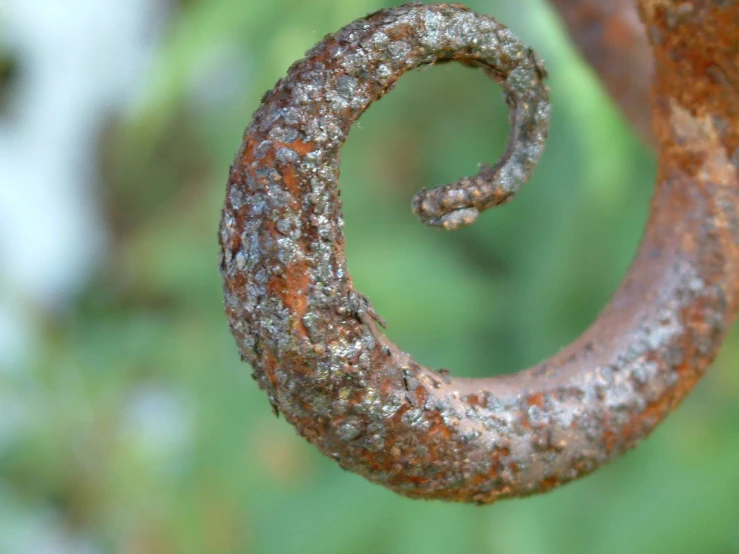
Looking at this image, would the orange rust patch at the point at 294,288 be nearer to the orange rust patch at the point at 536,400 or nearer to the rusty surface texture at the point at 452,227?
the rusty surface texture at the point at 452,227

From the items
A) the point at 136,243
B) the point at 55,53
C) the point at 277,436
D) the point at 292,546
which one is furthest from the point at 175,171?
the point at 292,546

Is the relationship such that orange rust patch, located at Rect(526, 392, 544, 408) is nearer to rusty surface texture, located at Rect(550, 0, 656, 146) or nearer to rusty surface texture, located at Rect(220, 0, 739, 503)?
rusty surface texture, located at Rect(220, 0, 739, 503)

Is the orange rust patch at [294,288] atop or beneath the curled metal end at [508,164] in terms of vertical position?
beneath

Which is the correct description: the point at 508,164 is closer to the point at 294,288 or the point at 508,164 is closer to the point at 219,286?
the point at 294,288

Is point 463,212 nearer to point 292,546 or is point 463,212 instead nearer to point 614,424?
point 614,424

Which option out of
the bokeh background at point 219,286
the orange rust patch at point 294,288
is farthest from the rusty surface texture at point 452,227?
the bokeh background at point 219,286
